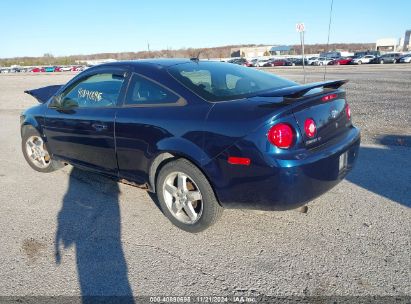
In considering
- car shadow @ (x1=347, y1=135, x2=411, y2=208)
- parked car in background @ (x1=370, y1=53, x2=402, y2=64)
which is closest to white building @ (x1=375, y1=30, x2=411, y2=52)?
parked car in background @ (x1=370, y1=53, x2=402, y2=64)

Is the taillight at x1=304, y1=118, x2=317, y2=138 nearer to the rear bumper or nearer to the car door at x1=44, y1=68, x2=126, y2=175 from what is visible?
the rear bumper

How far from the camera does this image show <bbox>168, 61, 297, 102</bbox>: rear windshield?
3.18 metres

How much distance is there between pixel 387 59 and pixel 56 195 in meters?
50.0

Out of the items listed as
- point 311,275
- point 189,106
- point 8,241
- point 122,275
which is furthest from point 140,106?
point 311,275

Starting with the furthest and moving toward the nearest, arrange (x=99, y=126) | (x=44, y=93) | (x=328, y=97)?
(x=44, y=93) < (x=99, y=126) < (x=328, y=97)

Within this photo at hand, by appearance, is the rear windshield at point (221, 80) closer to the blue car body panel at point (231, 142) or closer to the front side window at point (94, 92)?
the blue car body panel at point (231, 142)

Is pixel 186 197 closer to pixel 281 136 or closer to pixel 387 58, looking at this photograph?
pixel 281 136

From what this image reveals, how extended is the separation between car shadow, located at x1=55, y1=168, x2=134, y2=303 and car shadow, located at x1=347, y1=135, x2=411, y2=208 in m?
2.96

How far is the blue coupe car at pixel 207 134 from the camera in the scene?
2693mm

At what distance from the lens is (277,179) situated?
264 centimetres

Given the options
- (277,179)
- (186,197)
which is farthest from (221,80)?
(277,179)

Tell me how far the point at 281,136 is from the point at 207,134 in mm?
633

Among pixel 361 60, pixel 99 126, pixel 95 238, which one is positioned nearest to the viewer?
pixel 95 238

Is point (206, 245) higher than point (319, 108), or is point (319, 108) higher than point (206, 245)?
point (319, 108)
